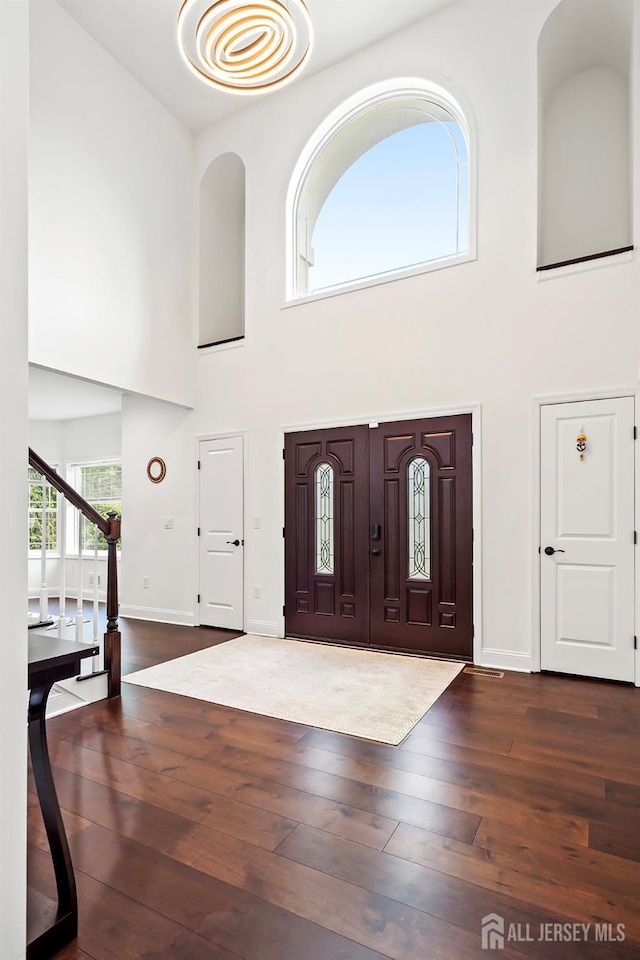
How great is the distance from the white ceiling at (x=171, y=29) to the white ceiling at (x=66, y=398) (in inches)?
127

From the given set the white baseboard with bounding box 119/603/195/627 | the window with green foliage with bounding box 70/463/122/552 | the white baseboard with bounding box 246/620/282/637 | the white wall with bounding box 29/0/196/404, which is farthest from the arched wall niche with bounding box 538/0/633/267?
the window with green foliage with bounding box 70/463/122/552

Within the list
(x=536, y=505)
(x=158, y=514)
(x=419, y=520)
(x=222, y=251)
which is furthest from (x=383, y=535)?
(x=222, y=251)

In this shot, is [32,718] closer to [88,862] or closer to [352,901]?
[88,862]

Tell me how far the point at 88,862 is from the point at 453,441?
3798mm

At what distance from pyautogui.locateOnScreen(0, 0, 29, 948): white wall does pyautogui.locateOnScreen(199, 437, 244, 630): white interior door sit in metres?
4.49

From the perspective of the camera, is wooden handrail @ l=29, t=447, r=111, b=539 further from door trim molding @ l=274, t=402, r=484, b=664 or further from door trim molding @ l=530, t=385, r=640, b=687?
door trim molding @ l=530, t=385, r=640, b=687

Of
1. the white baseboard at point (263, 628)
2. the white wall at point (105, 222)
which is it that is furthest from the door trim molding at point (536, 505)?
the white wall at point (105, 222)

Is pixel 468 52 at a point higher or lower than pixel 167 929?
higher

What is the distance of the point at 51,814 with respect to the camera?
157cm

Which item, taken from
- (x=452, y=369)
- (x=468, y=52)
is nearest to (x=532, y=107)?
(x=468, y=52)

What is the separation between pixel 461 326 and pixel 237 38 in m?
2.78

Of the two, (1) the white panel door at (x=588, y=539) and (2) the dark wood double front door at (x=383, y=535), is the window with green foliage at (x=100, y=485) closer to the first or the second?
(2) the dark wood double front door at (x=383, y=535)

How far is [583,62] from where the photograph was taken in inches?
185

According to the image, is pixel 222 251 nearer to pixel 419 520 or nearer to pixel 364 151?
pixel 364 151
